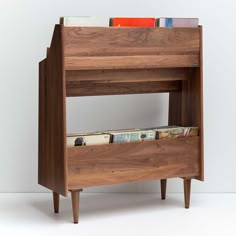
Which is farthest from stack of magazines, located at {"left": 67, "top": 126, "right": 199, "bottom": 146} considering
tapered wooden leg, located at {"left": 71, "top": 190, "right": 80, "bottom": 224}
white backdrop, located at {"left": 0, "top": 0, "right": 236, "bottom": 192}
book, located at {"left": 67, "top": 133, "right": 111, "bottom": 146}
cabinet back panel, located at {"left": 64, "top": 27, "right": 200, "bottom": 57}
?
white backdrop, located at {"left": 0, "top": 0, "right": 236, "bottom": 192}

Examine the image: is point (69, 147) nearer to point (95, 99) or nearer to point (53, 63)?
point (53, 63)

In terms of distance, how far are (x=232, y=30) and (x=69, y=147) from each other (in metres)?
1.41

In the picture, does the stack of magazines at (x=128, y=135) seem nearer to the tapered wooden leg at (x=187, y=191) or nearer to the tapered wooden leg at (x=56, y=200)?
the tapered wooden leg at (x=187, y=191)

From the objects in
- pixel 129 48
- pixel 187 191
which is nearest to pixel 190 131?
pixel 187 191

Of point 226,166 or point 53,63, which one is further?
point 226,166

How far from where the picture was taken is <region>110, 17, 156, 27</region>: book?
3.42 meters

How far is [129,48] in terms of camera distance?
3412 mm

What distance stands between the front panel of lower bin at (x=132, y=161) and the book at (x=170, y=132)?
0.02 m

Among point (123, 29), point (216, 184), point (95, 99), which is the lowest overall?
point (216, 184)

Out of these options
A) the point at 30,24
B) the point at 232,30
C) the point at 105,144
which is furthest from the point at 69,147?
the point at 232,30

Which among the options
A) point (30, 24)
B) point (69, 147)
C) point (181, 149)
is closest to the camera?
point (69, 147)

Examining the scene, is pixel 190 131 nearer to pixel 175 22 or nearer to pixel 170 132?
pixel 170 132

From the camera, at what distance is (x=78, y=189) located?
11.0ft

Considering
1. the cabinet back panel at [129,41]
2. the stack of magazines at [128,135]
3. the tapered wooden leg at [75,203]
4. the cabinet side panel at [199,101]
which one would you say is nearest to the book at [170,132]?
the stack of magazines at [128,135]
